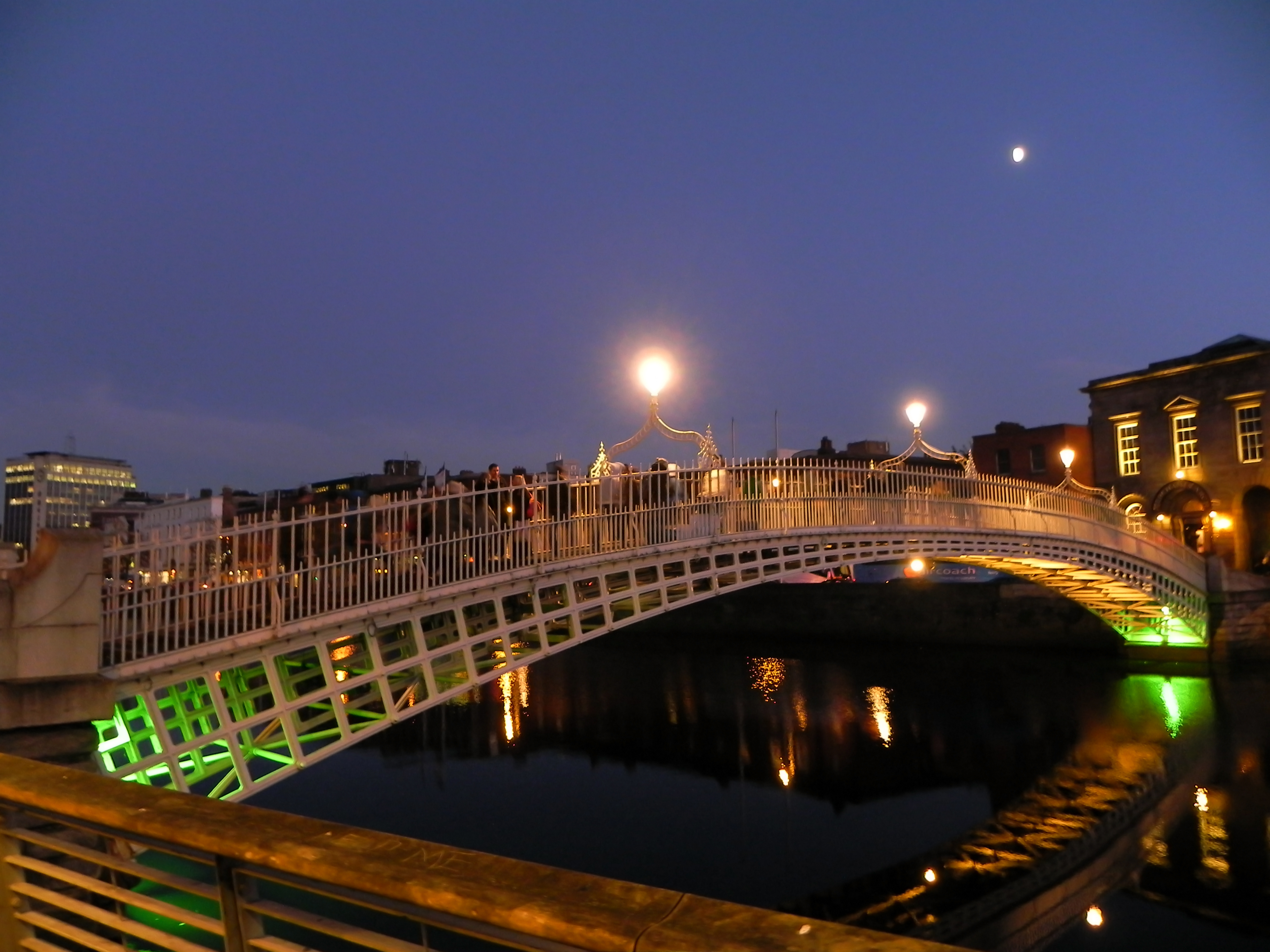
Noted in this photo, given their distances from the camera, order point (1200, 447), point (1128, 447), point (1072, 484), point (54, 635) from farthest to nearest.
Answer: point (1128, 447) → point (1200, 447) → point (1072, 484) → point (54, 635)

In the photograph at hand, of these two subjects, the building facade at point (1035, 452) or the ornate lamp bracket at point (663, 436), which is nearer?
the ornate lamp bracket at point (663, 436)

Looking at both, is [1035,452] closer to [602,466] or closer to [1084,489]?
[1084,489]

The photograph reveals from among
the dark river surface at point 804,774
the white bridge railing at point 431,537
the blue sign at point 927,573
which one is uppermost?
the white bridge railing at point 431,537

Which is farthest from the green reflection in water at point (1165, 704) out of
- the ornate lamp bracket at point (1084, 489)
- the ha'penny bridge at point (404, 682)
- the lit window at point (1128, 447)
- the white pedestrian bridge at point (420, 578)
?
the lit window at point (1128, 447)

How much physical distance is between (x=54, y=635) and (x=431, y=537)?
358 cm

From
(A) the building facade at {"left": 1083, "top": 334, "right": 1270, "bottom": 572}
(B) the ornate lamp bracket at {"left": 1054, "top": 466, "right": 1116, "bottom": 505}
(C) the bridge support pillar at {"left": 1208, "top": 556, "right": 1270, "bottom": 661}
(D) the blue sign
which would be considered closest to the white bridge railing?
(B) the ornate lamp bracket at {"left": 1054, "top": 466, "right": 1116, "bottom": 505}

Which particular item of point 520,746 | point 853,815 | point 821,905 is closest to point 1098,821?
point 853,815

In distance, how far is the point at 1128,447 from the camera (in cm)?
3434

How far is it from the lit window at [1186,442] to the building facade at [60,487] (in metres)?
32.4

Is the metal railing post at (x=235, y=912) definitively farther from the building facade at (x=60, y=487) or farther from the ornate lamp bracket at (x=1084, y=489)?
the ornate lamp bracket at (x=1084, y=489)

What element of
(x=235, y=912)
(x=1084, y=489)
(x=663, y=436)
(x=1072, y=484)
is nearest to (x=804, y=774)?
(x=663, y=436)

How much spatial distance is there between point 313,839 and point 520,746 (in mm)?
16146

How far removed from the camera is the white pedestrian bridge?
7410mm

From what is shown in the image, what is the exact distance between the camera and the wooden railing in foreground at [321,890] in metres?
1.67
